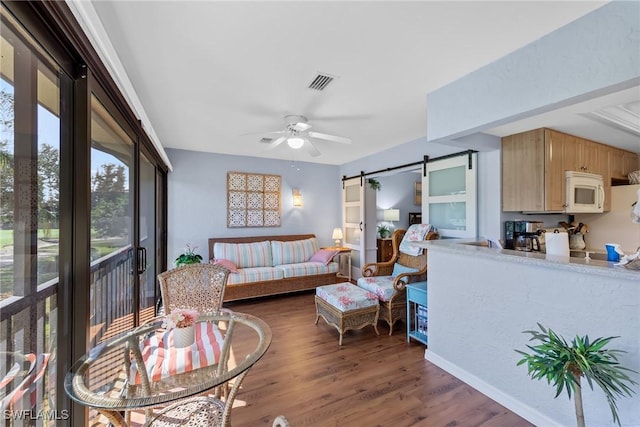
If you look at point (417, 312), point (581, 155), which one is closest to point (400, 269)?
point (417, 312)

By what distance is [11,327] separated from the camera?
0.92 metres

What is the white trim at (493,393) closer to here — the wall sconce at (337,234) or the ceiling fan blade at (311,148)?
the ceiling fan blade at (311,148)

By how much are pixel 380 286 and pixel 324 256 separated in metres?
1.85

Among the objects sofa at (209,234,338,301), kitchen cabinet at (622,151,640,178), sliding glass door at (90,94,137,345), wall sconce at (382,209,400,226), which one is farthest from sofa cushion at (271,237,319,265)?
kitchen cabinet at (622,151,640,178)

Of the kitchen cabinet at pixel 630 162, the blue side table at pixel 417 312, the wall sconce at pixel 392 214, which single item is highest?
the kitchen cabinet at pixel 630 162

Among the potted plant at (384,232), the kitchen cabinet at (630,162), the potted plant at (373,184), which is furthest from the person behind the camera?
the potted plant at (384,232)

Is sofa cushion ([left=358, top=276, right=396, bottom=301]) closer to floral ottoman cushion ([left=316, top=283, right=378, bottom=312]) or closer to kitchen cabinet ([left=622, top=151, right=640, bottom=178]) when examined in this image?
floral ottoman cushion ([left=316, top=283, right=378, bottom=312])

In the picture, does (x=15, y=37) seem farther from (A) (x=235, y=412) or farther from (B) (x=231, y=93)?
(A) (x=235, y=412)

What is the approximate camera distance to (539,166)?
8.81ft

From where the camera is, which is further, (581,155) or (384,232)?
(384,232)

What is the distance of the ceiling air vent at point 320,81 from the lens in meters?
2.06

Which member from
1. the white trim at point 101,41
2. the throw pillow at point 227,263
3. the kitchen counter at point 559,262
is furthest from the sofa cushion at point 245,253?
the kitchen counter at point 559,262

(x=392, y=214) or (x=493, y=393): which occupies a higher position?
(x=392, y=214)

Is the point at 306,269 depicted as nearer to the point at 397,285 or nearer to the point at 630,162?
the point at 397,285
